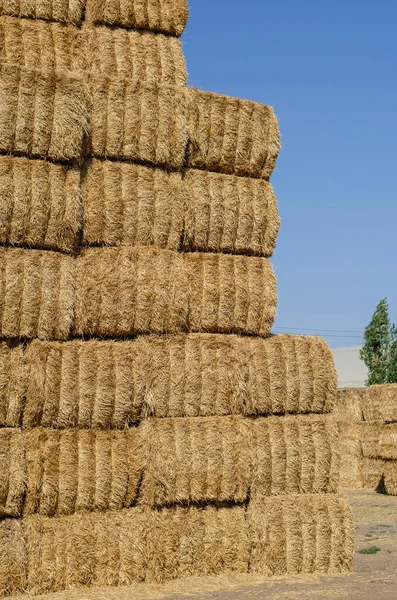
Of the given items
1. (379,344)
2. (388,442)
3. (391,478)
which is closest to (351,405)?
(388,442)

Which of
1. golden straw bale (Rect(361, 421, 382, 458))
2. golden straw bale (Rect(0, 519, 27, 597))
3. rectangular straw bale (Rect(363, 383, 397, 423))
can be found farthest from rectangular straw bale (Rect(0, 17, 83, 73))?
golden straw bale (Rect(361, 421, 382, 458))

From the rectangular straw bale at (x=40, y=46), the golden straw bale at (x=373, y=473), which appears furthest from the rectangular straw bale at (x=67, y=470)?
the golden straw bale at (x=373, y=473)

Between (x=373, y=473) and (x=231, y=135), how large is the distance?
14.5 meters

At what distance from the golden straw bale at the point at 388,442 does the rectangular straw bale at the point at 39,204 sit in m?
13.8

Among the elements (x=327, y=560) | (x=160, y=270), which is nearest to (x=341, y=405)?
(x=327, y=560)

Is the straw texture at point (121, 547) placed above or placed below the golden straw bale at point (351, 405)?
below

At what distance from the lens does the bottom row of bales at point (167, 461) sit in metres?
10.0

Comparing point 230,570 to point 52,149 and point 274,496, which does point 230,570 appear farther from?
point 52,149

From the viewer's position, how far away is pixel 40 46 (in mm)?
10867

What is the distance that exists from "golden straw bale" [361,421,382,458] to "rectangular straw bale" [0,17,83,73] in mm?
15267

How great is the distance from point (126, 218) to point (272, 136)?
262cm

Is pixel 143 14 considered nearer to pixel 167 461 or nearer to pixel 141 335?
pixel 141 335

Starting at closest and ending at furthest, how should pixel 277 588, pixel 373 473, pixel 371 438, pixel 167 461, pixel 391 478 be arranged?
pixel 277 588 < pixel 167 461 < pixel 391 478 < pixel 371 438 < pixel 373 473

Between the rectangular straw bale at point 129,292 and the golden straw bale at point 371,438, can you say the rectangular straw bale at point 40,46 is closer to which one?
the rectangular straw bale at point 129,292
